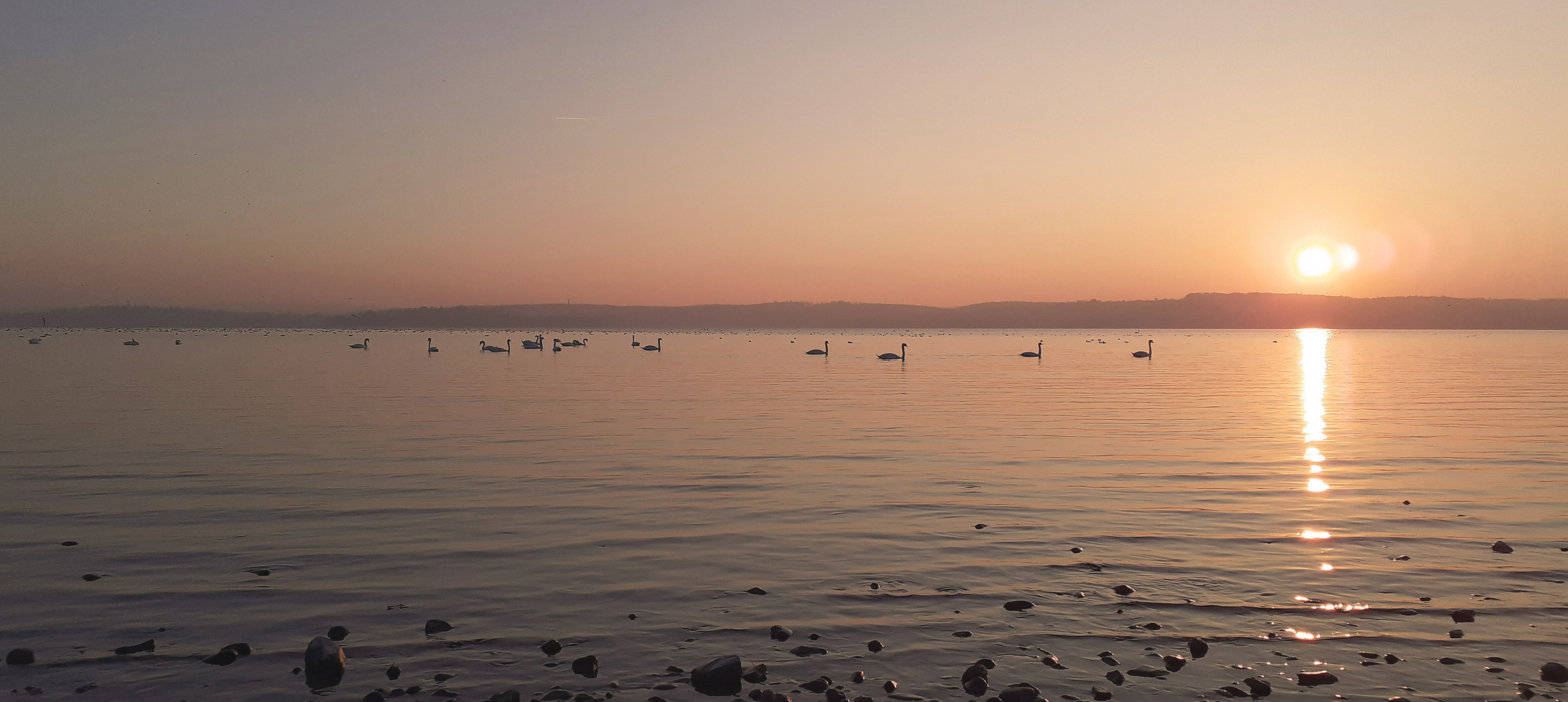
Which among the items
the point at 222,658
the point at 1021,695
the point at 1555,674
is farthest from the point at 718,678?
the point at 1555,674

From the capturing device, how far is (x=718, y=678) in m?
8.77

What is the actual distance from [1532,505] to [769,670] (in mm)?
16192

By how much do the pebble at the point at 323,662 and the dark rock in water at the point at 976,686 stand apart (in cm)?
583

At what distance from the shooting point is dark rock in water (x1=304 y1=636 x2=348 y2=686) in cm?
902

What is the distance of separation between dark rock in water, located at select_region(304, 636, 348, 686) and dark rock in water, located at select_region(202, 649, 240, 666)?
0.85m

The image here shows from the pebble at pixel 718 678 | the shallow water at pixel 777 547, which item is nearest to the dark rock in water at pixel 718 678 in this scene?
the pebble at pixel 718 678

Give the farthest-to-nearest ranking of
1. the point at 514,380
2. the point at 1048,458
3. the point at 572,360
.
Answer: the point at 572,360 → the point at 514,380 → the point at 1048,458

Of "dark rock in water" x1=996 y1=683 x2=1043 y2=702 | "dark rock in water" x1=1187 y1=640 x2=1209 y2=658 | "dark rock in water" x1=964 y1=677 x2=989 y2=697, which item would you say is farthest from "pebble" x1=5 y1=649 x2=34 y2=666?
"dark rock in water" x1=1187 y1=640 x2=1209 y2=658

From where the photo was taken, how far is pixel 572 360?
87.8m

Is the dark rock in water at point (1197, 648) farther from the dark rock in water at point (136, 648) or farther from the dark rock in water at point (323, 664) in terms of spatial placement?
the dark rock in water at point (136, 648)

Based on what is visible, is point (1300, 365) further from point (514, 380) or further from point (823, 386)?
point (514, 380)

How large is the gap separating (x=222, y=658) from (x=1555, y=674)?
495 inches

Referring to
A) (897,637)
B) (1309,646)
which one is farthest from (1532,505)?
(897,637)

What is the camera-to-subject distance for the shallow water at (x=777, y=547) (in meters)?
9.53
